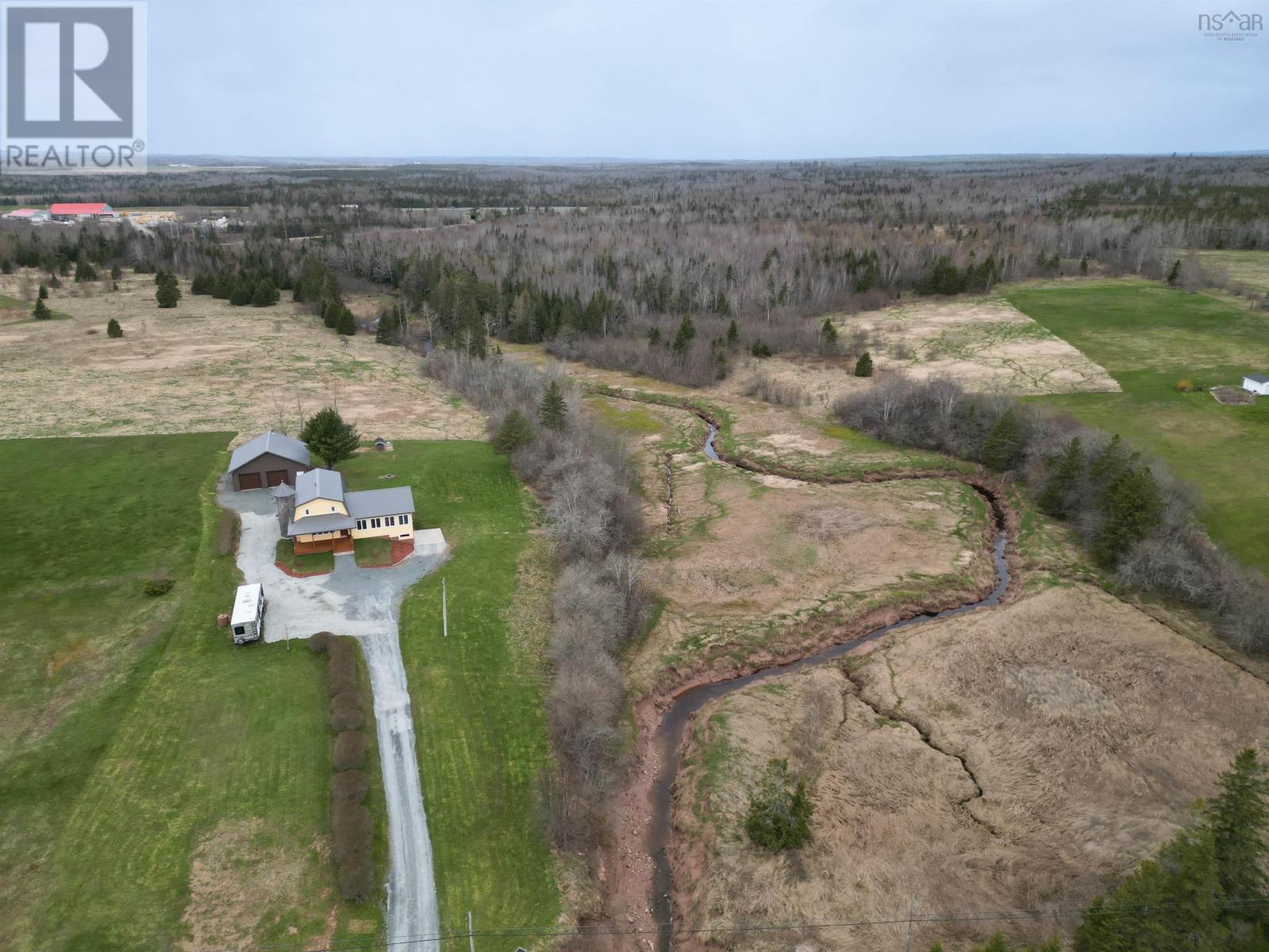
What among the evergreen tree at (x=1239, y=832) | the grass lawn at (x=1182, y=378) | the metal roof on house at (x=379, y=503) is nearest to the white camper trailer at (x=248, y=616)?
the metal roof on house at (x=379, y=503)

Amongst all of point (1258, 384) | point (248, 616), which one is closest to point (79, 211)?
point (248, 616)

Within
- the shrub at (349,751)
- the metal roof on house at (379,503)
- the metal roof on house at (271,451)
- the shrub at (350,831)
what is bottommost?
the shrub at (350,831)

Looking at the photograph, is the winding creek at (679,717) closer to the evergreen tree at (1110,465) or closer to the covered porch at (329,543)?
the evergreen tree at (1110,465)

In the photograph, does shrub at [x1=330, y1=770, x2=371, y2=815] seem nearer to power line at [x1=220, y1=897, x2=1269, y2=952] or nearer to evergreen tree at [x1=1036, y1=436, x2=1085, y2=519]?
power line at [x1=220, y1=897, x2=1269, y2=952]

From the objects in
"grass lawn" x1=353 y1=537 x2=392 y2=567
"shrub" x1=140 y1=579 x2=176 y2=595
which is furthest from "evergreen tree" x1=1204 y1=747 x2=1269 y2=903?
"shrub" x1=140 y1=579 x2=176 y2=595

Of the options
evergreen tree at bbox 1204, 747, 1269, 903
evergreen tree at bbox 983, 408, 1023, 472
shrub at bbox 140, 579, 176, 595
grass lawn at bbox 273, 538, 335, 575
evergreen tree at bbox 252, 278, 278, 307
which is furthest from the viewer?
evergreen tree at bbox 252, 278, 278, 307

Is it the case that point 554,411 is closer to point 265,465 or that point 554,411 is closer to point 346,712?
point 265,465
